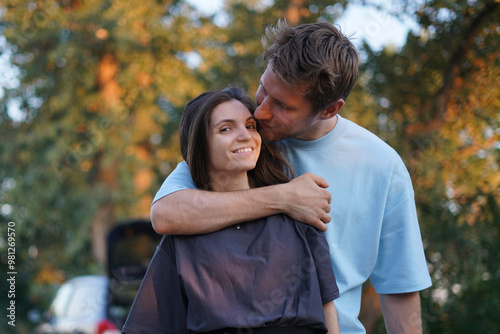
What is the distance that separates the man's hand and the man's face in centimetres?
28

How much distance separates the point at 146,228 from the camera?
7312 mm

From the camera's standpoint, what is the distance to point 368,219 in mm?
2197

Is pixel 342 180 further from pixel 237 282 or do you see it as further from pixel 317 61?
pixel 237 282

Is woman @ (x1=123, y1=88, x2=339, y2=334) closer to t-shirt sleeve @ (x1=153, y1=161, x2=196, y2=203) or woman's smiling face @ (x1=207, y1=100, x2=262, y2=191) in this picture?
woman's smiling face @ (x1=207, y1=100, x2=262, y2=191)

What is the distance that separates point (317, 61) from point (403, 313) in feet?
3.63

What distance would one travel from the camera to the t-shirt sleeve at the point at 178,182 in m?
2.11

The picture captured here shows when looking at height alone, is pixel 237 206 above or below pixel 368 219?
above

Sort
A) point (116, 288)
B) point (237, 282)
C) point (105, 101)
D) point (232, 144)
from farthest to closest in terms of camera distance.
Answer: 1. point (105, 101)
2. point (116, 288)
3. point (232, 144)
4. point (237, 282)

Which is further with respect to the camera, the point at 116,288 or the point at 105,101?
the point at 105,101

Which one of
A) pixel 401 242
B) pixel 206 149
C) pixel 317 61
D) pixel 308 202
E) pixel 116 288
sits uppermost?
pixel 317 61

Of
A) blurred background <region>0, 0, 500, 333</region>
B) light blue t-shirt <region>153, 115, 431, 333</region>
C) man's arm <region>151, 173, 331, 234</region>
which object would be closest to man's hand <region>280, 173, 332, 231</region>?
man's arm <region>151, 173, 331, 234</region>

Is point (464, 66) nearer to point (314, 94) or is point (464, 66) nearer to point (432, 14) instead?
point (432, 14)

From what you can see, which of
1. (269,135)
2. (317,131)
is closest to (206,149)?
(269,135)

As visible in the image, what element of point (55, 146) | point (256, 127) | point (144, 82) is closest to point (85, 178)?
point (55, 146)
